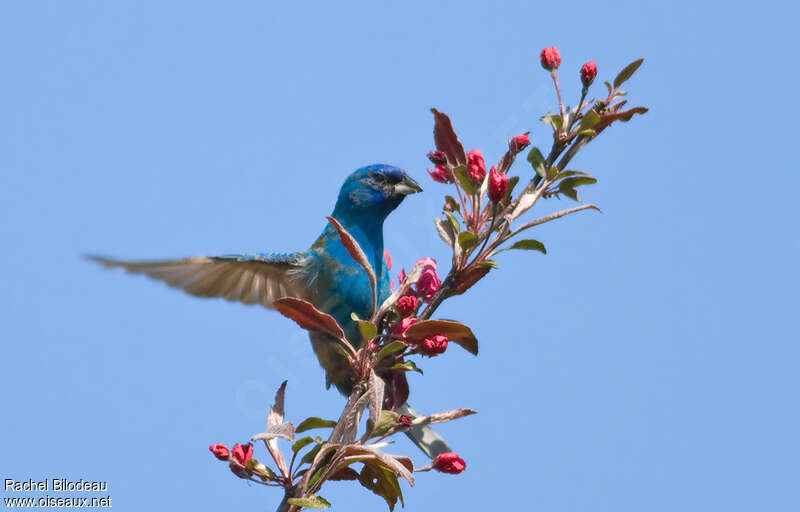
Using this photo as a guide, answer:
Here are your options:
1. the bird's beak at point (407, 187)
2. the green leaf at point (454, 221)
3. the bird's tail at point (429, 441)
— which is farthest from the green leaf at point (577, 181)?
the bird's beak at point (407, 187)

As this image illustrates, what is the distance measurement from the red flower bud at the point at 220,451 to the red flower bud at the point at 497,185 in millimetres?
1347

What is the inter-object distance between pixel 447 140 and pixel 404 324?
0.87 m

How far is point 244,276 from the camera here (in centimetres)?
582

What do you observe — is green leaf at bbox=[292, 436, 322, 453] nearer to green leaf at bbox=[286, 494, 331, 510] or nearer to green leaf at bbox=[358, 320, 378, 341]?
green leaf at bbox=[286, 494, 331, 510]

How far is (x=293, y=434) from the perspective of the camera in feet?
10.5

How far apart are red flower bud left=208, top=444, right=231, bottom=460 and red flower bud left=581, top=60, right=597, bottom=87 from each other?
2054 millimetres

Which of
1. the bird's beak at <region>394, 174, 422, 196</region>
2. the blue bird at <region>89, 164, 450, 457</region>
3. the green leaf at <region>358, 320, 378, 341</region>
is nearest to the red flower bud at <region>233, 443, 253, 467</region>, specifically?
the green leaf at <region>358, 320, 378, 341</region>

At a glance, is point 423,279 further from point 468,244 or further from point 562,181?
point 562,181

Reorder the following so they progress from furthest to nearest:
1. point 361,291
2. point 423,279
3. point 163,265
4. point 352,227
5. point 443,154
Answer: point 352,227 < point 361,291 < point 163,265 < point 443,154 < point 423,279

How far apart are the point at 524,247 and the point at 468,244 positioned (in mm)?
229

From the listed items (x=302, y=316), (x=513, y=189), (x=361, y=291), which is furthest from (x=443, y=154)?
(x=361, y=291)

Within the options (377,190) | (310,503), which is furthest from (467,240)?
(377,190)

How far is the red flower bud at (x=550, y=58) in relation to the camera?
370 centimetres

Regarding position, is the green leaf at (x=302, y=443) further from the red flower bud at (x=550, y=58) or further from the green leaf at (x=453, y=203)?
the red flower bud at (x=550, y=58)
